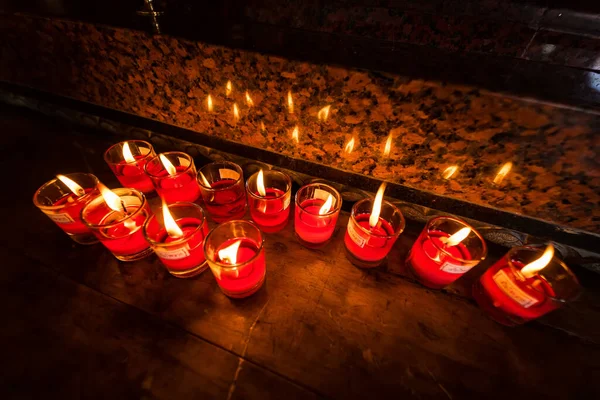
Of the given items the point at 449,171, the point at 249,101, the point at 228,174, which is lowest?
the point at 228,174

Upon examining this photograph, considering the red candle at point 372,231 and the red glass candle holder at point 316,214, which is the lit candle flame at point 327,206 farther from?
the red candle at point 372,231

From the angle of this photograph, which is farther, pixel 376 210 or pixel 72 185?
pixel 72 185

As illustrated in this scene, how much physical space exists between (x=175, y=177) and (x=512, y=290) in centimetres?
139

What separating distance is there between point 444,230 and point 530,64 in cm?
72

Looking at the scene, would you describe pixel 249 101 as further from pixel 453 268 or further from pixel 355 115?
pixel 453 268

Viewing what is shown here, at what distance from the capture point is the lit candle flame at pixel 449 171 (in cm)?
102

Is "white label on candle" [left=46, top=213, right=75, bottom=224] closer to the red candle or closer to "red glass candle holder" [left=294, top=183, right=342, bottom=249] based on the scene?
"red glass candle holder" [left=294, top=183, right=342, bottom=249]

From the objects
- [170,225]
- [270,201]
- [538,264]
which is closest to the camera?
[538,264]

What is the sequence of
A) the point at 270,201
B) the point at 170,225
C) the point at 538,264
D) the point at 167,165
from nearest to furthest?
the point at 538,264 < the point at 170,225 < the point at 270,201 < the point at 167,165

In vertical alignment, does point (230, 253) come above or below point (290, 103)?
below

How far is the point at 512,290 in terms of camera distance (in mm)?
896

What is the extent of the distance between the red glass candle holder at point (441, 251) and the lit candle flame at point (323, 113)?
59 centimetres

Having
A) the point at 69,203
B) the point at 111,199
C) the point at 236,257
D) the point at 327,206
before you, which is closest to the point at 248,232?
the point at 236,257

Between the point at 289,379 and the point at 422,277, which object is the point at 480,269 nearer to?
the point at 422,277
